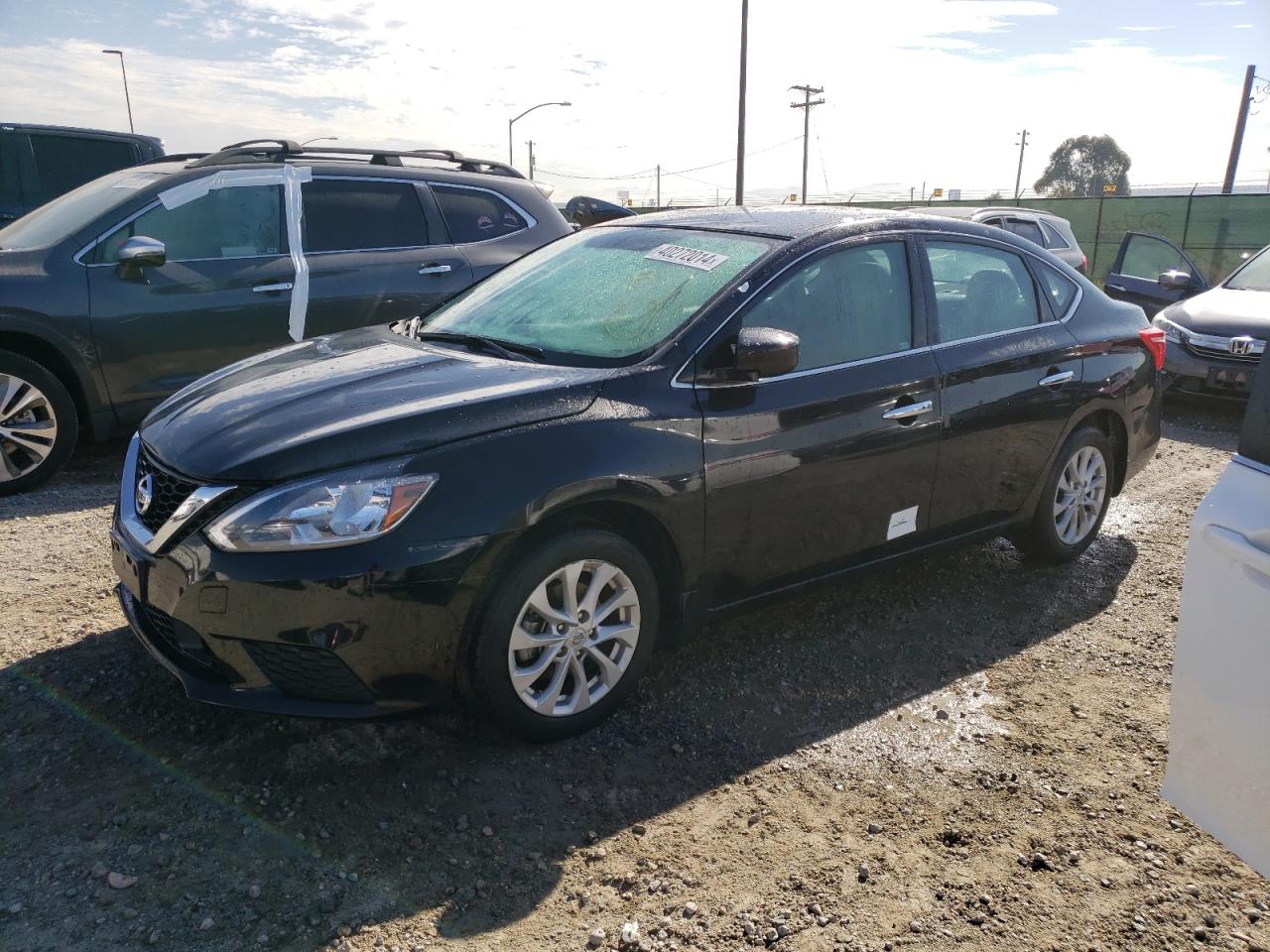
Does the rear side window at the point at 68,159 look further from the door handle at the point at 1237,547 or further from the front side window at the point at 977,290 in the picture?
the door handle at the point at 1237,547

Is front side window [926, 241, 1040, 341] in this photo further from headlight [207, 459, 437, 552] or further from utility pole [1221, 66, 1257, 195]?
utility pole [1221, 66, 1257, 195]

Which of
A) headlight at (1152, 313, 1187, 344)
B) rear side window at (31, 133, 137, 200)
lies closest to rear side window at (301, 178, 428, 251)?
rear side window at (31, 133, 137, 200)

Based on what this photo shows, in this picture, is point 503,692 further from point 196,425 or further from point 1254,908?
point 1254,908

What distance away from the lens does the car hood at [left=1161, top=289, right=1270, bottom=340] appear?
8.20m

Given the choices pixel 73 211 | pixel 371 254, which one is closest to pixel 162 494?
pixel 371 254

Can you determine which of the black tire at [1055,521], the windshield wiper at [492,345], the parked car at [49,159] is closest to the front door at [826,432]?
the windshield wiper at [492,345]

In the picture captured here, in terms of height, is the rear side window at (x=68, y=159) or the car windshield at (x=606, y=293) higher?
the rear side window at (x=68, y=159)

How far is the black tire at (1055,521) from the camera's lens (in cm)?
466

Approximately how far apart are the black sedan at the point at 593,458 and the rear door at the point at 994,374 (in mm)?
14

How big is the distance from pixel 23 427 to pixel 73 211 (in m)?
1.38

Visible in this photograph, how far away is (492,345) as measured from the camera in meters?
3.67

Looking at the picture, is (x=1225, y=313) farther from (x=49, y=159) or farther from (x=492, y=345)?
A: (x=49, y=159)

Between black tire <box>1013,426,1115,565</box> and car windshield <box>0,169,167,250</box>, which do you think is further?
car windshield <box>0,169,167,250</box>

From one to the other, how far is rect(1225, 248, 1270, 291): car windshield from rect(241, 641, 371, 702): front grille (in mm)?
9028
